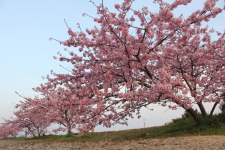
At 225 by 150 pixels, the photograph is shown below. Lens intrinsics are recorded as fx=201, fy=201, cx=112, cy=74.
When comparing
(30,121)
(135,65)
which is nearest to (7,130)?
(30,121)

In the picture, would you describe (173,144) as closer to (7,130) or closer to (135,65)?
(135,65)

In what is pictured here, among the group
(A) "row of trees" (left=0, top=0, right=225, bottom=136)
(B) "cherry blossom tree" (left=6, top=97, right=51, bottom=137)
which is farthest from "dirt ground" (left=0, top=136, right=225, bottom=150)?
(B) "cherry blossom tree" (left=6, top=97, right=51, bottom=137)

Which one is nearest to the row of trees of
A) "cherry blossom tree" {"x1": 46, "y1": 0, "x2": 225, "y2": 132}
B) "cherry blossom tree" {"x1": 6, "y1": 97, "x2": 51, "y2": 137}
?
"cherry blossom tree" {"x1": 46, "y1": 0, "x2": 225, "y2": 132}

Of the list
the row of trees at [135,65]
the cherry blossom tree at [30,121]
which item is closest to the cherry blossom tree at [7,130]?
the cherry blossom tree at [30,121]

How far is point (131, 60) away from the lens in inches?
330

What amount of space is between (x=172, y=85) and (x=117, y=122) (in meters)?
4.59

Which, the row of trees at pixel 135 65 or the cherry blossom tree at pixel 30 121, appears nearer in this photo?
the row of trees at pixel 135 65

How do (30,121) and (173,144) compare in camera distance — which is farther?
(30,121)

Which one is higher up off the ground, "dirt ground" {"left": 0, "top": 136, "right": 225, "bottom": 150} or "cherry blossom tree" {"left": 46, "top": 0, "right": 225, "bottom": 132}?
"cherry blossom tree" {"left": 46, "top": 0, "right": 225, "bottom": 132}

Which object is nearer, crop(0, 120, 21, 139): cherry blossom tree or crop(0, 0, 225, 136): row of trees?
crop(0, 0, 225, 136): row of trees

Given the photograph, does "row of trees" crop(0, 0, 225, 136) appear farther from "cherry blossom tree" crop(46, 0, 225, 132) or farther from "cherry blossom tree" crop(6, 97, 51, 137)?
"cherry blossom tree" crop(6, 97, 51, 137)

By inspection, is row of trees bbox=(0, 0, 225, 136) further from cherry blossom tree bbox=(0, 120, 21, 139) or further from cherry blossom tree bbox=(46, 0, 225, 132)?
cherry blossom tree bbox=(0, 120, 21, 139)

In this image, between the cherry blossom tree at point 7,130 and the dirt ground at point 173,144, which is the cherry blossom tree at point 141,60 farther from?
the cherry blossom tree at point 7,130

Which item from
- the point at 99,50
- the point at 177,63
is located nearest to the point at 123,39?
the point at 99,50
